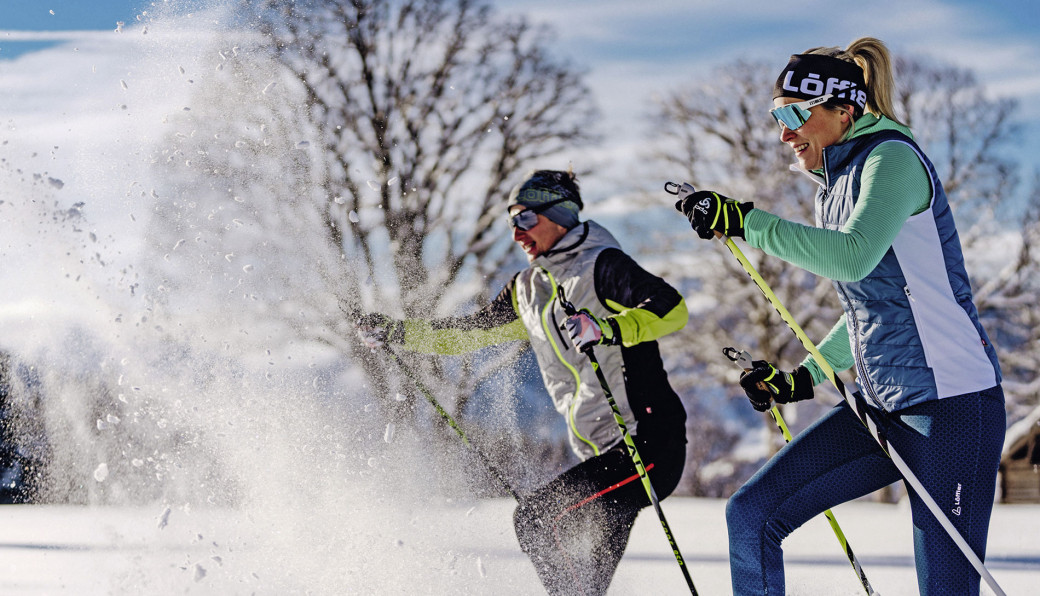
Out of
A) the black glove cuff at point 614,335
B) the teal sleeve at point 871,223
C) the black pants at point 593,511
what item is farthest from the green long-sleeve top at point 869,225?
the black pants at point 593,511

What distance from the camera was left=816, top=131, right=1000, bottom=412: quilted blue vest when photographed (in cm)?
222

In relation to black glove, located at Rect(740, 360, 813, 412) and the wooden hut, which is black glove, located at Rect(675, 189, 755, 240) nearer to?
black glove, located at Rect(740, 360, 813, 412)

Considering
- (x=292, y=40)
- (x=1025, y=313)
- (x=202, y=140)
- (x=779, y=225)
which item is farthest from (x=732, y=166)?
(x=779, y=225)

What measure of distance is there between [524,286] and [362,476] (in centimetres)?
170

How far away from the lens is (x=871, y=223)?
213cm

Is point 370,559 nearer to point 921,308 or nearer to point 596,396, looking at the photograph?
point 596,396

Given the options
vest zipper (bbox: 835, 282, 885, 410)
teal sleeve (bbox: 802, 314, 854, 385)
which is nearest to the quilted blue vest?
vest zipper (bbox: 835, 282, 885, 410)

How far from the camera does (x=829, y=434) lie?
2.52 metres

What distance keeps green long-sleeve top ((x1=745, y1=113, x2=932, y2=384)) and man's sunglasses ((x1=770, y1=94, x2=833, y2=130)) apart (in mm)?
288

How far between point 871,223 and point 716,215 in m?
Result: 0.42

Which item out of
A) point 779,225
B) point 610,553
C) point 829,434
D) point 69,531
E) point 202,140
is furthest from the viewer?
point 202,140

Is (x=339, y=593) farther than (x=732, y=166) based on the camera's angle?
No

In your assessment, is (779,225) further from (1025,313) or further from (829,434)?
(1025,313)

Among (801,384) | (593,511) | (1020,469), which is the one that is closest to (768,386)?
(801,384)
